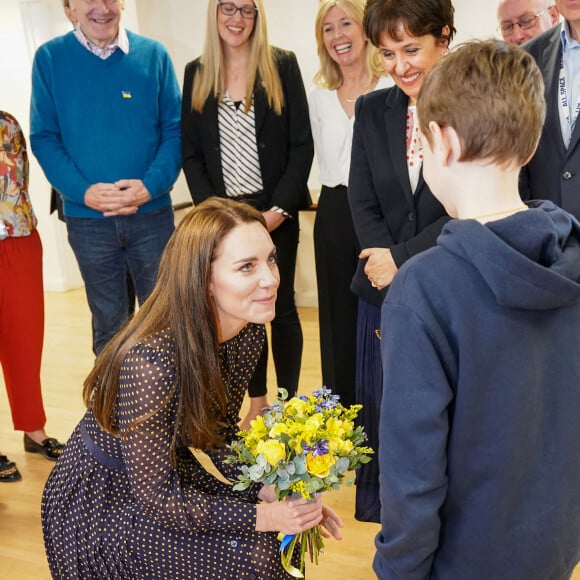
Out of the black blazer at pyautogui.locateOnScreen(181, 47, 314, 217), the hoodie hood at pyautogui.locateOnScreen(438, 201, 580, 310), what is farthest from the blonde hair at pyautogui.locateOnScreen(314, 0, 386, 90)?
the hoodie hood at pyautogui.locateOnScreen(438, 201, 580, 310)

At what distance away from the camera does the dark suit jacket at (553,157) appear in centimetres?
222

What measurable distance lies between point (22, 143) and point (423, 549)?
8.03 ft

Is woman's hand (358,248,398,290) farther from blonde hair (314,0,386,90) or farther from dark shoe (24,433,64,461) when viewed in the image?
dark shoe (24,433,64,461)

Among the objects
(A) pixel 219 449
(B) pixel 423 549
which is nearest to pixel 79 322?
(A) pixel 219 449

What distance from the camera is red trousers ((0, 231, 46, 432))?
313 centimetres

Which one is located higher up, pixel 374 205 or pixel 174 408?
pixel 374 205

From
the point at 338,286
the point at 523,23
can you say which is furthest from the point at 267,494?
the point at 523,23

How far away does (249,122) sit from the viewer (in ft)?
10.5

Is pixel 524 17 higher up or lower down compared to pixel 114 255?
higher up

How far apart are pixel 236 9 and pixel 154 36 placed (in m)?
2.51

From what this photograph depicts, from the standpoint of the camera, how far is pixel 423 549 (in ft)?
4.62

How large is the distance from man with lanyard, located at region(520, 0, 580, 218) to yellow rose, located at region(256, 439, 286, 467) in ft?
3.75

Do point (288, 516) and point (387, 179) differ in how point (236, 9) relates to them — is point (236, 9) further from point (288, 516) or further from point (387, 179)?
point (288, 516)

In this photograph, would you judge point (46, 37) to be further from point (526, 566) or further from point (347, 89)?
point (526, 566)
